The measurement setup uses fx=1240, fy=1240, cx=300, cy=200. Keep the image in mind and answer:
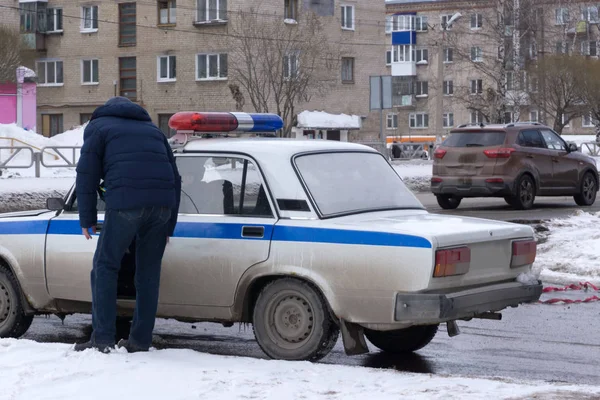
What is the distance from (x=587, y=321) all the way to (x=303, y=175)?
3.25 metres

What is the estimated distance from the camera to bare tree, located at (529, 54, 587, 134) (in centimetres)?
6022

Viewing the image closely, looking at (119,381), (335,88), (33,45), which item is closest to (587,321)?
(119,381)

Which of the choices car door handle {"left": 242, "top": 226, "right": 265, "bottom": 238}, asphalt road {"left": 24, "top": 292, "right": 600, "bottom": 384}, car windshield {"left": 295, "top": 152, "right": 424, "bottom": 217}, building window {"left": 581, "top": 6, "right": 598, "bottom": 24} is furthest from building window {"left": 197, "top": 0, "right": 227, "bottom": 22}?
car door handle {"left": 242, "top": 226, "right": 265, "bottom": 238}

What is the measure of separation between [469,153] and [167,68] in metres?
40.8

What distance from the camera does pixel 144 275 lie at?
7887mm

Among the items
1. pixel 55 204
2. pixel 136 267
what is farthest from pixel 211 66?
pixel 136 267

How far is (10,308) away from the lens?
8.89 m

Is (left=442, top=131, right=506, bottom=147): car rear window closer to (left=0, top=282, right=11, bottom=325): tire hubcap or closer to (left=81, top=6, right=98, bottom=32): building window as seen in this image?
(left=0, top=282, right=11, bottom=325): tire hubcap

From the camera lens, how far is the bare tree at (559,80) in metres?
60.2

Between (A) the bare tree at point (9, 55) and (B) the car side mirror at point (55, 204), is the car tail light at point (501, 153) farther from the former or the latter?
(A) the bare tree at point (9, 55)

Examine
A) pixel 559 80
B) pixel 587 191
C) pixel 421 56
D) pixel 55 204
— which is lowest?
pixel 587 191

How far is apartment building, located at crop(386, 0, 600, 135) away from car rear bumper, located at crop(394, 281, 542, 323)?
43557 millimetres

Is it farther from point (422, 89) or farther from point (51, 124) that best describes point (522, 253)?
point (422, 89)

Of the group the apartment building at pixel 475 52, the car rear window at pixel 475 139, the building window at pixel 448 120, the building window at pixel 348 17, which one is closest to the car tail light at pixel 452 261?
the car rear window at pixel 475 139
